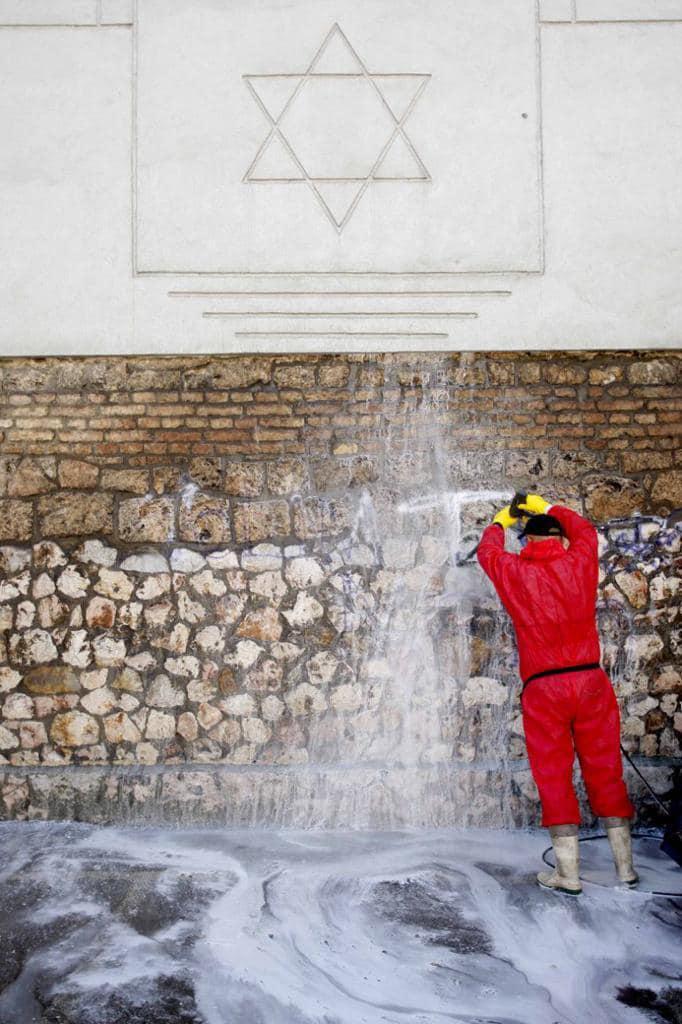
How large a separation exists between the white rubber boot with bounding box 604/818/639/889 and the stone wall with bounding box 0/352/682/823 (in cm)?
85

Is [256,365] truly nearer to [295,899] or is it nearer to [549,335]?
[549,335]

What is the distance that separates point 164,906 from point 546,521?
240 cm

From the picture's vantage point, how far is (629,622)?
191 inches

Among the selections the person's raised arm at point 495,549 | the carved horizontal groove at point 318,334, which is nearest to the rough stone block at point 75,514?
the carved horizontal groove at point 318,334

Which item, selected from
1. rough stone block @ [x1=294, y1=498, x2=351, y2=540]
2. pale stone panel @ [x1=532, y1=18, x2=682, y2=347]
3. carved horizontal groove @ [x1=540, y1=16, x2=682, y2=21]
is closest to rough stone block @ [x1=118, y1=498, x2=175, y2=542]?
rough stone block @ [x1=294, y1=498, x2=351, y2=540]

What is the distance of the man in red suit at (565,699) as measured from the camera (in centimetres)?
392

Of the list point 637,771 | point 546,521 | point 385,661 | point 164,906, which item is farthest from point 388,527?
point 164,906

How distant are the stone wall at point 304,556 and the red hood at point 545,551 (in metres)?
0.81

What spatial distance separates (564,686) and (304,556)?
1.60 m

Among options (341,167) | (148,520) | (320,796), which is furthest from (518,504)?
(341,167)

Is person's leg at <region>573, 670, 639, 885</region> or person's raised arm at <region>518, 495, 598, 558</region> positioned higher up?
person's raised arm at <region>518, 495, 598, 558</region>

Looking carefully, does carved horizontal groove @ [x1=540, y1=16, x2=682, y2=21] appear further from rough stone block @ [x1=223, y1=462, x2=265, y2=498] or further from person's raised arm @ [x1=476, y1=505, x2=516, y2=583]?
rough stone block @ [x1=223, y1=462, x2=265, y2=498]

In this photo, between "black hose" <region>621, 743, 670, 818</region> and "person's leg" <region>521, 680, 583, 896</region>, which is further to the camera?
"black hose" <region>621, 743, 670, 818</region>

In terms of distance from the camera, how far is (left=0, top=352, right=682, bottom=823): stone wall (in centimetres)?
483
